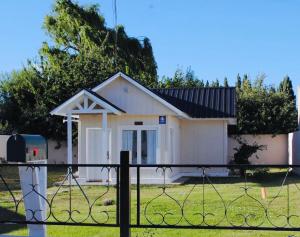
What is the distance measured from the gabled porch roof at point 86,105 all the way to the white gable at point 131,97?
2.07ft

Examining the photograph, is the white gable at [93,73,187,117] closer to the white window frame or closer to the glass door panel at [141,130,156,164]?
the white window frame

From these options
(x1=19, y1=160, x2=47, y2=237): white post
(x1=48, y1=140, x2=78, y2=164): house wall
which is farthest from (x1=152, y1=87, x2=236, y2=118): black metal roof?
(x1=19, y1=160, x2=47, y2=237): white post

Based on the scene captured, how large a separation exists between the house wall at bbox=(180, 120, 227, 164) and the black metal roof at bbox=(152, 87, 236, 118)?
51cm

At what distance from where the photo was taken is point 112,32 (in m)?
37.1

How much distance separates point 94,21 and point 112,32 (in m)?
1.66

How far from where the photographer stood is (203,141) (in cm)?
2211

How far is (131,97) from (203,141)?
169 inches

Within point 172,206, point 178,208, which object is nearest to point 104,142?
point 172,206

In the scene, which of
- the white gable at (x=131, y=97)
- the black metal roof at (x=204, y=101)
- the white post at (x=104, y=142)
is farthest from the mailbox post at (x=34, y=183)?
the black metal roof at (x=204, y=101)

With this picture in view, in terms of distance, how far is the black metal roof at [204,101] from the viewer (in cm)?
2162

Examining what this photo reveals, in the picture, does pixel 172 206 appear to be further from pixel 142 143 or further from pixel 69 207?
pixel 142 143

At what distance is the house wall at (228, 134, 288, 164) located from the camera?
27.8m

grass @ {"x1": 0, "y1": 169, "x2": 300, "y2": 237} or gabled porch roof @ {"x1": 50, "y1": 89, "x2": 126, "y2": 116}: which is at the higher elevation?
gabled porch roof @ {"x1": 50, "y1": 89, "x2": 126, "y2": 116}

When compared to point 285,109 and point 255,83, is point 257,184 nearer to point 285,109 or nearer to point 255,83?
point 285,109
